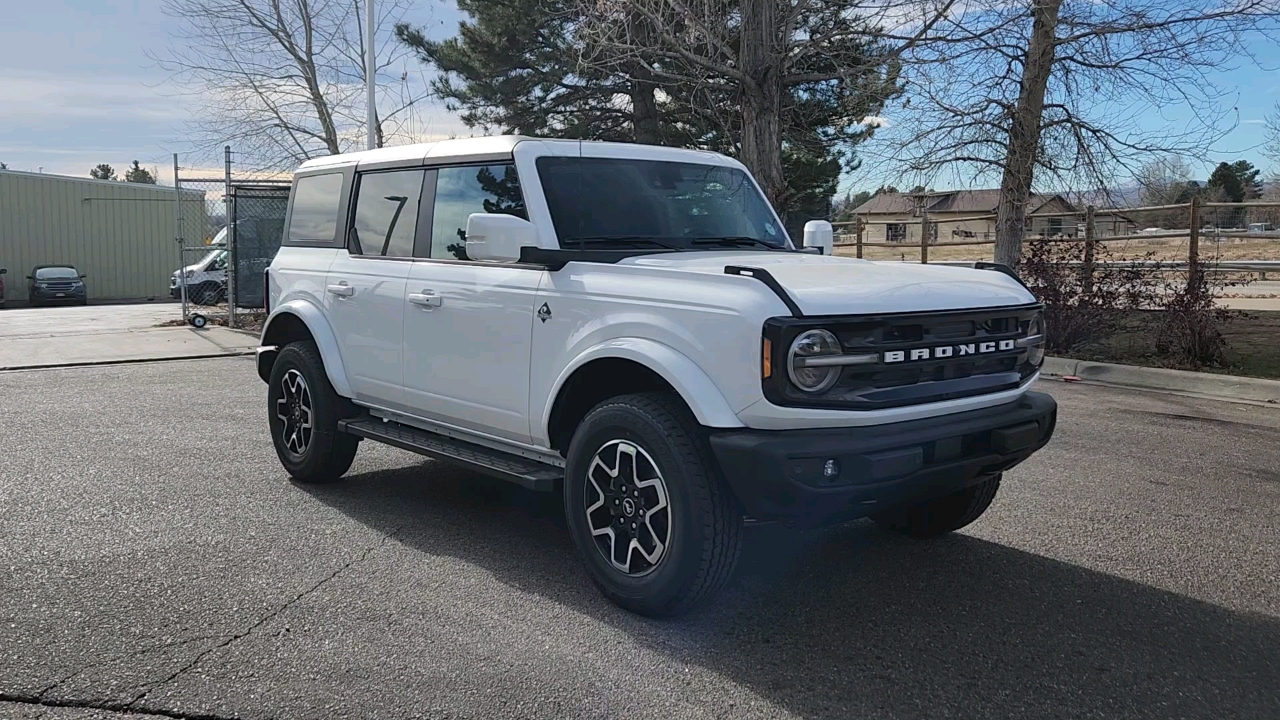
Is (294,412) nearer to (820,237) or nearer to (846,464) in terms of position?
(820,237)

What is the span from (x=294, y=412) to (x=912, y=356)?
3946mm

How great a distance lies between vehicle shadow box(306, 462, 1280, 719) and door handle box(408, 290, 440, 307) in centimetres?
118

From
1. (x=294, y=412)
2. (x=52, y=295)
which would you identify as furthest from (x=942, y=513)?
(x=52, y=295)

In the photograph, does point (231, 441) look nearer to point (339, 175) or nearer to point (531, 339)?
point (339, 175)

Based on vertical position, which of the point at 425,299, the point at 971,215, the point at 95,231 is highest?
the point at 95,231

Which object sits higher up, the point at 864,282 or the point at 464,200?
the point at 464,200

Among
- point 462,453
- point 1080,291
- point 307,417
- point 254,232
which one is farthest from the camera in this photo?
point 254,232

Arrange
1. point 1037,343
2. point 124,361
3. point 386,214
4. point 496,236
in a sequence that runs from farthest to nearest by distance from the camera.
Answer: point 124,361 → point 386,214 → point 1037,343 → point 496,236

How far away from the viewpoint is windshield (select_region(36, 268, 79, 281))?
3061 centimetres

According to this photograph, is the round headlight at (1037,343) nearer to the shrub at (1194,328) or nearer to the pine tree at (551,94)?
the shrub at (1194,328)

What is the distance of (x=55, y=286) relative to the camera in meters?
30.4

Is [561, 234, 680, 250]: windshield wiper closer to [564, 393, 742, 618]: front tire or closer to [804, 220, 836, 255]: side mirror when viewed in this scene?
[564, 393, 742, 618]: front tire

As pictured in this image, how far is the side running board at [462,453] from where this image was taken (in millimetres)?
4438

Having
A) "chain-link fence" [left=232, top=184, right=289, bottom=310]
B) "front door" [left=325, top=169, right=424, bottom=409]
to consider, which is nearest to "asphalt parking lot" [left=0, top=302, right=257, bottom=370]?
"chain-link fence" [left=232, top=184, right=289, bottom=310]
